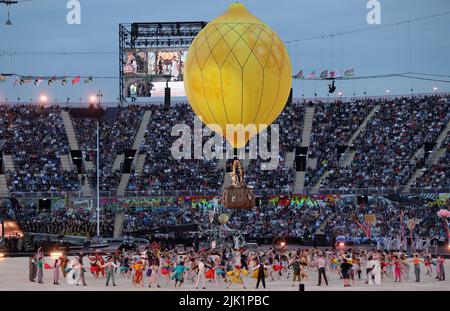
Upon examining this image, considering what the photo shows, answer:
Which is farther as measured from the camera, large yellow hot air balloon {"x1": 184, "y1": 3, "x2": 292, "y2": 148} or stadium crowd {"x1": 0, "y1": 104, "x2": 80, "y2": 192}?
stadium crowd {"x1": 0, "y1": 104, "x2": 80, "y2": 192}

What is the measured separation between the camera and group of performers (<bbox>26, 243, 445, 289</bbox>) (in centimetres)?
3816

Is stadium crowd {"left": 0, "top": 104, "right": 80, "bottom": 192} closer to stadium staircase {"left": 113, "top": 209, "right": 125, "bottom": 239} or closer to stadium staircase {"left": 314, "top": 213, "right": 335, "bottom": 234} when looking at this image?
stadium staircase {"left": 113, "top": 209, "right": 125, "bottom": 239}

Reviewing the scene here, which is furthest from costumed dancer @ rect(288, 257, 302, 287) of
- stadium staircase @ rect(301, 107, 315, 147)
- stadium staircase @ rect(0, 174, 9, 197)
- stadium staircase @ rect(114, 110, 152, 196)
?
stadium staircase @ rect(301, 107, 315, 147)

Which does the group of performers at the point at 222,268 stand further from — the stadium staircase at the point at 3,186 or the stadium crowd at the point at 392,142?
the stadium staircase at the point at 3,186

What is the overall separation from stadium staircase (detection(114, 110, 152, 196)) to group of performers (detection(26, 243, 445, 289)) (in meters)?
27.4

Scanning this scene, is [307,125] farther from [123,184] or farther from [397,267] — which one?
[397,267]

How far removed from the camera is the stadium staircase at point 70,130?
7619 centimetres

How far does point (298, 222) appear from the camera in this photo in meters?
67.4

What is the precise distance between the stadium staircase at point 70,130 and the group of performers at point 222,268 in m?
33.2

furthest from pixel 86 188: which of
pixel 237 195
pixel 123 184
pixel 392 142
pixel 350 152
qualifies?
pixel 237 195

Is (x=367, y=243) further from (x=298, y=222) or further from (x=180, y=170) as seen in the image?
(x=180, y=170)

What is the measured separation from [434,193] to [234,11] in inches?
1054
